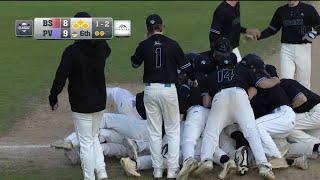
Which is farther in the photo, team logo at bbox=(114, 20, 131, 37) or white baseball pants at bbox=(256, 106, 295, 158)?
white baseball pants at bbox=(256, 106, 295, 158)

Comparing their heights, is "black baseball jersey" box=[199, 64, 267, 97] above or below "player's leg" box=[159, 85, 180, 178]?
above

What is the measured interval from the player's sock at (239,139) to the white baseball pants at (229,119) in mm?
332

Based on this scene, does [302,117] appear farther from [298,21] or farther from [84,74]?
[84,74]

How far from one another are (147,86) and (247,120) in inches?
50.8

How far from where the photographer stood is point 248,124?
7.35 metres

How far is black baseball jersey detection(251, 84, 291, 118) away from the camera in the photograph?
796 cm

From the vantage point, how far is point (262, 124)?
768 cm

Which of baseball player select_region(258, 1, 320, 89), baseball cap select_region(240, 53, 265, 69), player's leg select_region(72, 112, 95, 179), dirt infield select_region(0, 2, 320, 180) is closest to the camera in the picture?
player's leg select_region(72, 112, 95, 179)

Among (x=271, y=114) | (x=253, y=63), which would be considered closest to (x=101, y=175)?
(x=271, y=114)

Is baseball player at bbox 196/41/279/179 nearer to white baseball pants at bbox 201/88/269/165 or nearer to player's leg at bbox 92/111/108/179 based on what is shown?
white baseball pants at bbox 201/88/269/165

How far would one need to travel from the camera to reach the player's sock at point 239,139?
788cm

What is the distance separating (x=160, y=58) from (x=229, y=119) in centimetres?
119

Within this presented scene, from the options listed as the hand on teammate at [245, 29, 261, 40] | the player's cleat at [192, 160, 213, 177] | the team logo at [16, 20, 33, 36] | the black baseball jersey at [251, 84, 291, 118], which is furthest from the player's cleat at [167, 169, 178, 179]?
the hand on teammate at [245, 29, 261, 40]

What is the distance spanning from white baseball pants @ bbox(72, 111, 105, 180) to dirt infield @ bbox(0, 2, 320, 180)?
0.50 m
